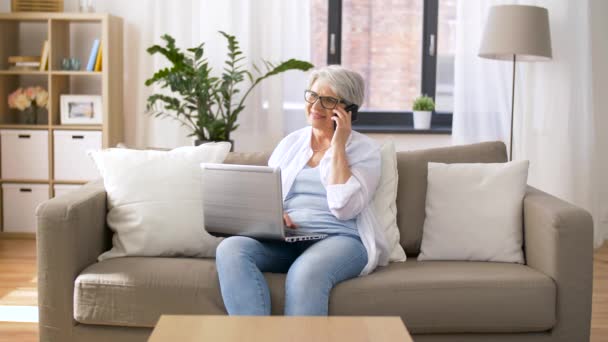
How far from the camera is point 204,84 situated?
4898mm

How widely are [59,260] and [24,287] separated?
1.44 meters

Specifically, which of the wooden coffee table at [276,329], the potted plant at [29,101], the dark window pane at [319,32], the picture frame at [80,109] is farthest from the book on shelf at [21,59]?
the wooden coffee table at [276,329]

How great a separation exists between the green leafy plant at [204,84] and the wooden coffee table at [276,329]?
9.33 feet

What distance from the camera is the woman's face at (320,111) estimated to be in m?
3.07

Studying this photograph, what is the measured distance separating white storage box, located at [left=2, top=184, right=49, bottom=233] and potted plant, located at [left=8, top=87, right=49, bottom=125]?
403mm

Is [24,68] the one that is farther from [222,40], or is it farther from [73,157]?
[222,40]

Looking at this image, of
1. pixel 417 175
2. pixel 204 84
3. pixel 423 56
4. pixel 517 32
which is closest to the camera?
pixel 417 175

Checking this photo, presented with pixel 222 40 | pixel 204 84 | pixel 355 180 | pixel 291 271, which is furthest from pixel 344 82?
pixel 222 40

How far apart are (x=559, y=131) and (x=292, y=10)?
1.77m

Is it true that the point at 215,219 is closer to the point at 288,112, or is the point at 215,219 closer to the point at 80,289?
the point at 80,289

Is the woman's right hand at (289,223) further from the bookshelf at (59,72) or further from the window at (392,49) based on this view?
the window at (392,49)

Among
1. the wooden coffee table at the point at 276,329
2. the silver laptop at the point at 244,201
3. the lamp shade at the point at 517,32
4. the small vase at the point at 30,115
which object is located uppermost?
the lamp shade at the point at 517,32

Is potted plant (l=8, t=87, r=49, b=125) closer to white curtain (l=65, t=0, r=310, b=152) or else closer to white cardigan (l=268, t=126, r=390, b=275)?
white curtain (l=65, t=0, r=310, b=152)

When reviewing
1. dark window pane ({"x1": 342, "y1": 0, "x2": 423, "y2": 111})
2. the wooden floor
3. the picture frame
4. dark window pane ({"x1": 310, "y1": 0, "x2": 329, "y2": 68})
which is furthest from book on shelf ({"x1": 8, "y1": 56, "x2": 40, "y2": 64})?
dark window pane ({"x1": 342, "y1": 0, "x2": 423, "y2": 111})
